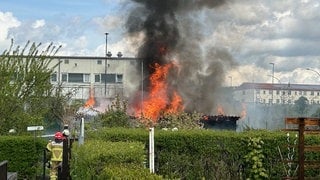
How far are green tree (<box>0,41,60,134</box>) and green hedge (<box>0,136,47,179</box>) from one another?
178 inches

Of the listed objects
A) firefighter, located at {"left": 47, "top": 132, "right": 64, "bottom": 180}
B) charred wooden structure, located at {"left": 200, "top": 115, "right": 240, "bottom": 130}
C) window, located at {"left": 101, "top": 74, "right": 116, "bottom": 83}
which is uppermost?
window, located at {"left": 101, "top": 74, "right": 116, "bottom": 83}

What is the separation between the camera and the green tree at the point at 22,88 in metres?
24.1

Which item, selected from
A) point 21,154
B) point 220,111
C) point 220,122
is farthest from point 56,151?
point 220,111

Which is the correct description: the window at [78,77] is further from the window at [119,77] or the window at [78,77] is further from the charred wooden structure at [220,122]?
the charred wooden structure at [220,122]

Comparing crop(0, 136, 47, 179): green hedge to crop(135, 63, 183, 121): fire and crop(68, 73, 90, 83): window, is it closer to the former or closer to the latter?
crop(135, 63, 183, 121): fire

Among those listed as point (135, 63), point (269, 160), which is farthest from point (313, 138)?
point (135, 63)

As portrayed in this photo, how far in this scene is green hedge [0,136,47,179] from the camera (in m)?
19.3

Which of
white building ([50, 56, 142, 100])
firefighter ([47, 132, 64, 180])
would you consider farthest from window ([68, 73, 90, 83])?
firefighter ([47, 132, 64, 180])

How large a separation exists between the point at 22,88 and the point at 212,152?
40.7 ft

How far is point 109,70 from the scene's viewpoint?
79.4 meters

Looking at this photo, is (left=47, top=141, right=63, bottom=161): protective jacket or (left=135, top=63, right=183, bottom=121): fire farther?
(left=135, top=63, right=183, bottom=121): fire

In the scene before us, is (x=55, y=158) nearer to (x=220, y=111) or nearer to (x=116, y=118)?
(x=116, y=118)

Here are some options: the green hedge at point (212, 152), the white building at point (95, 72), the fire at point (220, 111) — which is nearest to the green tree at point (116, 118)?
the green hedge at point (212, 152)

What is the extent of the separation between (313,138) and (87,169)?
355 inches
